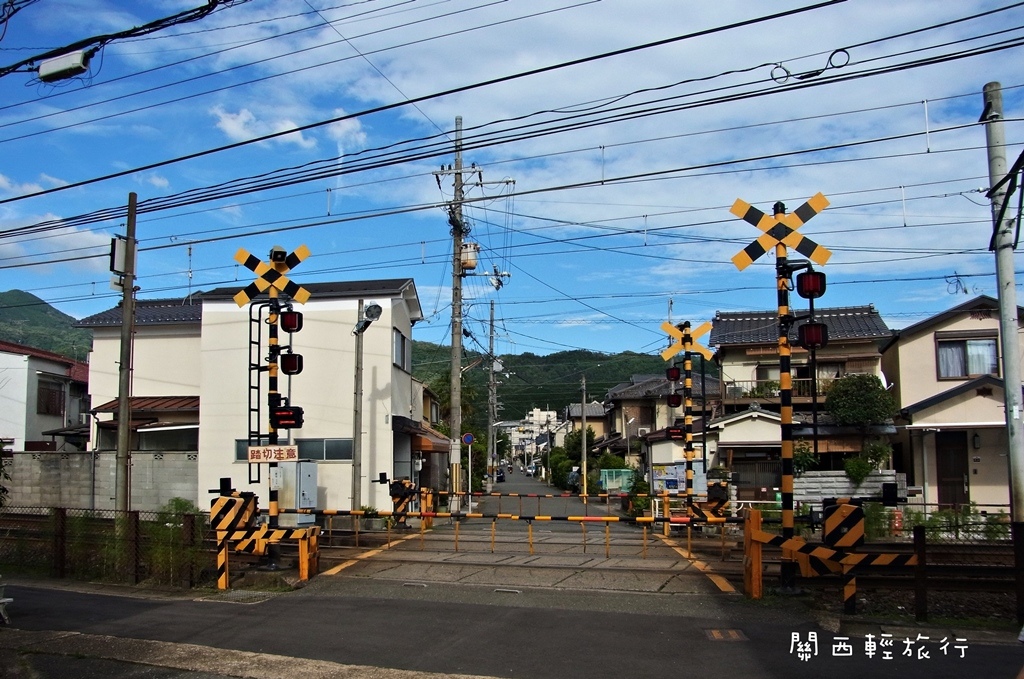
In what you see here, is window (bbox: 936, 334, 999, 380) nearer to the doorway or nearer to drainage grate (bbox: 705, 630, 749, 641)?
the doorway

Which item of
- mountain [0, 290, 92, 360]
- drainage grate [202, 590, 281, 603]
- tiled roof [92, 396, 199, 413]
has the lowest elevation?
drainage grate [202, 590, 281, 603]

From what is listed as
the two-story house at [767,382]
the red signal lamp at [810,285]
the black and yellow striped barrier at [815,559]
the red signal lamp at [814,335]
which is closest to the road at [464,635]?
the black and yellow striped barrier at [815,559]

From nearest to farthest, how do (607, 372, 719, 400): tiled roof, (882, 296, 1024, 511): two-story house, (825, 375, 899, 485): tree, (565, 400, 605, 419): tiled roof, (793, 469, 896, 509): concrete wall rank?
1. (882, 296, 1024, 511): two-story house
2. (793, 469, 896, 509): concrete wall
3. (825, 375, 899, 485): tree
4. (607, 372, 719, 400): tiled roof
5. (565, 400, 605, 419): tiled roof

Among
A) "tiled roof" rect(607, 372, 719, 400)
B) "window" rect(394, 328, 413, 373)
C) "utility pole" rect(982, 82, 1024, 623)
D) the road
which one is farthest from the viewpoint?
"tiled roof" rect(607, 372, 719, 400)

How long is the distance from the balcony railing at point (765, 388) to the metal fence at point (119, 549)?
24426 millimetres

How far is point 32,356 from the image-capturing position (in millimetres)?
31969

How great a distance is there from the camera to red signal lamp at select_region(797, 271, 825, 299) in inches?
430

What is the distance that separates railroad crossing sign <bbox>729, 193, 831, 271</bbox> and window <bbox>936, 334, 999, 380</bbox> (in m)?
18.3

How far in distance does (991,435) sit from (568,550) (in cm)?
1618

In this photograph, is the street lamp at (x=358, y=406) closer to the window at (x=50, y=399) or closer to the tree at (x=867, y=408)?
the tree at (x=867, y=408)

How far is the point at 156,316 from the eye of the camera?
2728cm

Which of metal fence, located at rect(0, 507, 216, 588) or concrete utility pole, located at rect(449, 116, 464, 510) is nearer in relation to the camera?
metal fence, located at rect(0, 507, 216, 588)

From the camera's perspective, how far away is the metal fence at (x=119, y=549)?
1238 cm

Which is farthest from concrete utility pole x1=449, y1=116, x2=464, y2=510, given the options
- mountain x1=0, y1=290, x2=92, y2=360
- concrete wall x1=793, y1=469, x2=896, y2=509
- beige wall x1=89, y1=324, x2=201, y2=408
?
mountain x1=0, y1=290, x2=92, y2=360
